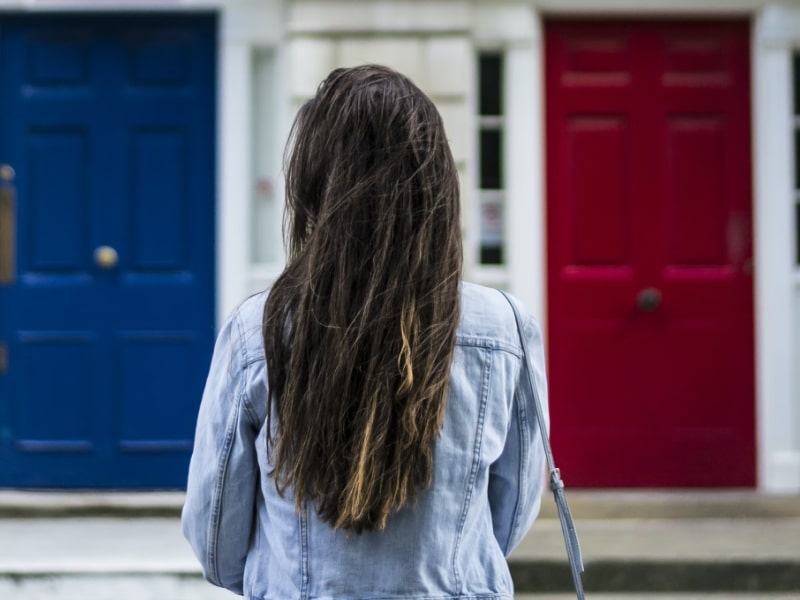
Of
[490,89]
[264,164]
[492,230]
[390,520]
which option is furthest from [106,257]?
[390,520]

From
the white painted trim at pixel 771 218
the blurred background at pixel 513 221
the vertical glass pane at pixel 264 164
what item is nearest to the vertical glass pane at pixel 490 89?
the blurred background at pixel 513 221

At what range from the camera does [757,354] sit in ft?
20.6

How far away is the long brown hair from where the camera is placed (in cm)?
162

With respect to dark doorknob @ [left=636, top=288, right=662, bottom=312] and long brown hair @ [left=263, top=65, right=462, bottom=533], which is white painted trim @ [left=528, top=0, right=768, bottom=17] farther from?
long brown hair @ [left=263, top=65, right=462, bottom=533]

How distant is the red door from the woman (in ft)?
15.1

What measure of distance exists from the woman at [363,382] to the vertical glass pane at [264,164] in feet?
15.2

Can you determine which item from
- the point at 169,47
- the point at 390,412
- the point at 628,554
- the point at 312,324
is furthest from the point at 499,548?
the point at 169,47

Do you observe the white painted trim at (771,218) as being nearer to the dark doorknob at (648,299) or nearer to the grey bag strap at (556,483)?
the dark doorknob at (648,299)

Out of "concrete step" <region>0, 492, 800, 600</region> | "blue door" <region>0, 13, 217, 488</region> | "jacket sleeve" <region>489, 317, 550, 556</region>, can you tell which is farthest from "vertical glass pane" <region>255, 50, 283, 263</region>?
"jacket sleeve" <region>489, 317, 550, 556</region>

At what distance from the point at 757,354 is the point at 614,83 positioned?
1.59 m

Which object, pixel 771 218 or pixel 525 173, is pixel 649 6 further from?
pixel 771 218

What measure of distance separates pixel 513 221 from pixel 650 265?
29.7 inches

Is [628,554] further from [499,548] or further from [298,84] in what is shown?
[499,548]

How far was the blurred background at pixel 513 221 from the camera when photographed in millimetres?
6219
